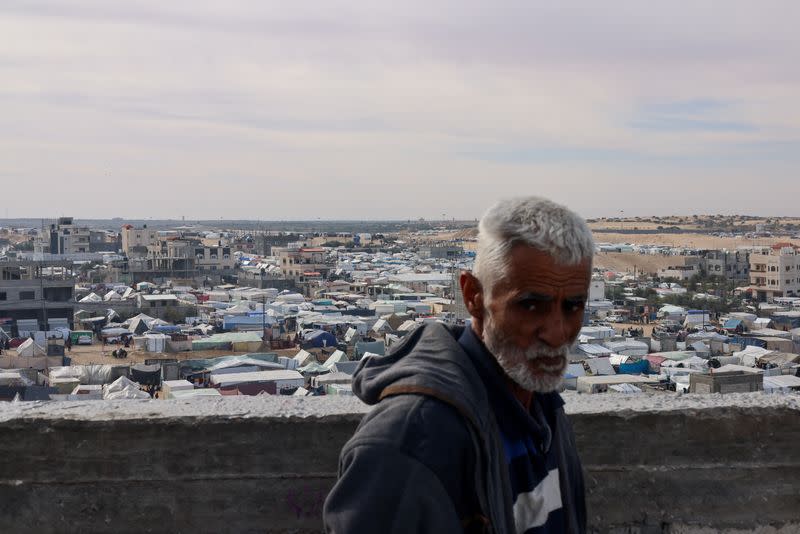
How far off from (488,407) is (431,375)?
8cm

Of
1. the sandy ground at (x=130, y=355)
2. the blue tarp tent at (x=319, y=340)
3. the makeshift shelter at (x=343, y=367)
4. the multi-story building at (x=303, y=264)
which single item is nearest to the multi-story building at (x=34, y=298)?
the sandy ground at (x=130, y=355)

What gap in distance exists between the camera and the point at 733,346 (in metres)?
23.0

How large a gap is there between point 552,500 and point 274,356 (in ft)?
65.6

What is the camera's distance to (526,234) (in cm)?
104

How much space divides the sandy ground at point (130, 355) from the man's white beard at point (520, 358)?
21.2 m

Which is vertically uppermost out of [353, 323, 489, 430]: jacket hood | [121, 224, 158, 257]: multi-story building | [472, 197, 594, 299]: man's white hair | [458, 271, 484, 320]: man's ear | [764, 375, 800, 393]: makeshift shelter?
[472, 197, 594, 299]: man's white hair

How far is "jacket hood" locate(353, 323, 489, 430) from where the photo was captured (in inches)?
37.5

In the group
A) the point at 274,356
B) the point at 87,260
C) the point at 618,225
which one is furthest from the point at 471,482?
the point at 618,225

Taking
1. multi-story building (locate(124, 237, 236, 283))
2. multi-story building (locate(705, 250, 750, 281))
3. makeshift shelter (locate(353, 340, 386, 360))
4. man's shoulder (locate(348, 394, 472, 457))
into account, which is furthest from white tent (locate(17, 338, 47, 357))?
multi-story building (locate(705, 250, 750, 281))

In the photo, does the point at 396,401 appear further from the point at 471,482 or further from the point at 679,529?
the point at 679,529

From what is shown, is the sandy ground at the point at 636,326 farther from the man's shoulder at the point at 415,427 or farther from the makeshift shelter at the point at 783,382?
the man's shoulder at the point at 415,427

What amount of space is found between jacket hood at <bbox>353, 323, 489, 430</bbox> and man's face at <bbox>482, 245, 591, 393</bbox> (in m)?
0.05

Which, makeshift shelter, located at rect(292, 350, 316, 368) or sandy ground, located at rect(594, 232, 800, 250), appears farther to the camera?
sandy ground, located at rect(594, 232, 800, 250)

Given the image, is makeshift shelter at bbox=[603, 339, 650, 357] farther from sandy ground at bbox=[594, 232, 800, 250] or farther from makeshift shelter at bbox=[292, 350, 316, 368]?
sandy ground at bbox=[594, 232, 800, 250]
